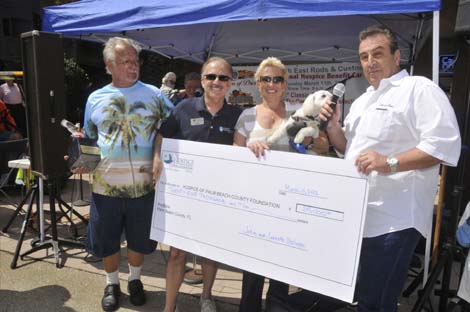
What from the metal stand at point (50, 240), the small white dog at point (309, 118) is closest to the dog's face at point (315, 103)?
the small white dog at point (309, 118)

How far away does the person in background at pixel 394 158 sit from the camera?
1.83 metres

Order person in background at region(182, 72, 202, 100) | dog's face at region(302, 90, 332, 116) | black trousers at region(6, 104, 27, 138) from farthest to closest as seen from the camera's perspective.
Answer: black trousers at region(6, 104, 27, 138) < person in background at region(182, 72, 202, 100) < dog's face at region(302, 90, 332, 116)

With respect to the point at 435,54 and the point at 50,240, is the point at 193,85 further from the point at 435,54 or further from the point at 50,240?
the point at 435,54

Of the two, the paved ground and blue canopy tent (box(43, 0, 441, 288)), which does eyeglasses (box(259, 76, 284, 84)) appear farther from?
the paved ground

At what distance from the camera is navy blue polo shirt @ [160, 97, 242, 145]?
8.59ft

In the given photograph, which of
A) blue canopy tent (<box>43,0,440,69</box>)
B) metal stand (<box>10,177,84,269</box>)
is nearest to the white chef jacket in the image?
blue canopy tent (<box>43,0,440,69</box>)

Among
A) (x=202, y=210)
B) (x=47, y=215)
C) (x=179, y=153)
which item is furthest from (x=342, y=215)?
(x=47, y=215)

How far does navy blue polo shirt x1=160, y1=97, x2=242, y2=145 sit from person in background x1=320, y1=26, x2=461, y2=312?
0.79 meters

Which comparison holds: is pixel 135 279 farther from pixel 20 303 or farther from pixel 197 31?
pixel 197 31

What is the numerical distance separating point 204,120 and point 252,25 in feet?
13.5

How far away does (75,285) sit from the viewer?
11.6 ft

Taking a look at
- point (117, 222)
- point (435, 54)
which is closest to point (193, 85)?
point (117, 222)

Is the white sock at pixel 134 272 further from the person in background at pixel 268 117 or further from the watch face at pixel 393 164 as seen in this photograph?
the watch face at pixel 393 164

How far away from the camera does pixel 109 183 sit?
2914 mm
